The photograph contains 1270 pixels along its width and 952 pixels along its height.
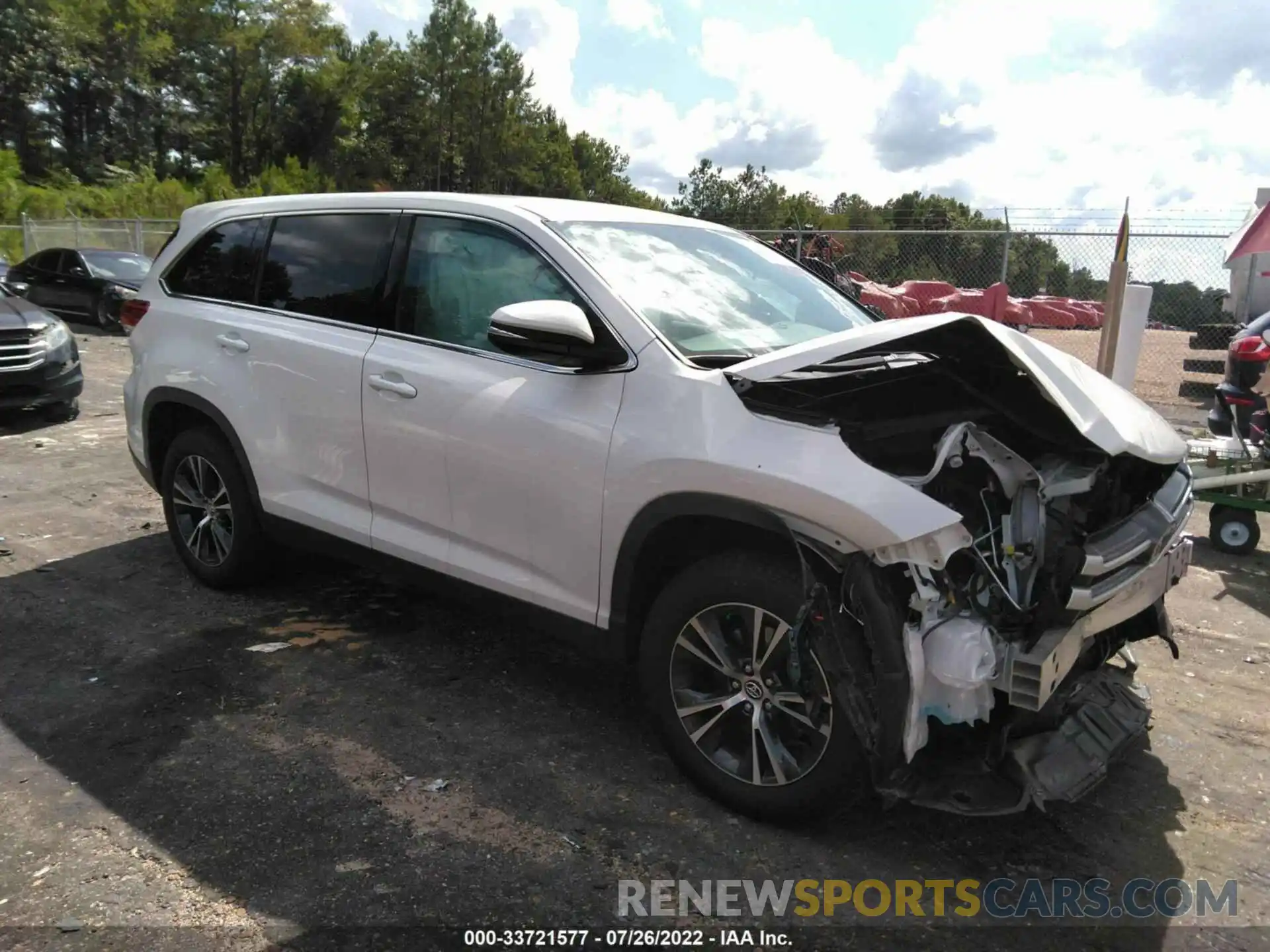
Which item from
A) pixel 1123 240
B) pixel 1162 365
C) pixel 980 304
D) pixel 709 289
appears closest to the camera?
pixel 709 289

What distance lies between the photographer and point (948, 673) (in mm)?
2486

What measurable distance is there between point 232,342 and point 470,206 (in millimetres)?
1464

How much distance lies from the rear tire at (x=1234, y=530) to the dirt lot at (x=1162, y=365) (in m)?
5.13

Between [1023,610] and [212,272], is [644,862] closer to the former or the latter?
[1023,610]

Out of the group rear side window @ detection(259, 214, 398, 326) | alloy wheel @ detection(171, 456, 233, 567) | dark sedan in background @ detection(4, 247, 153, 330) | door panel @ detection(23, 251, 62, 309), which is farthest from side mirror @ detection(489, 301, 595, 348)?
door panel @ detection(23, 251, 62, 309)

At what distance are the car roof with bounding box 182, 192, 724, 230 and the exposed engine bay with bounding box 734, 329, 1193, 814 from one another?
127 cm

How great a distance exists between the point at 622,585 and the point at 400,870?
1070 millimetres

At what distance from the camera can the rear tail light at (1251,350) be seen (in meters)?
6.39

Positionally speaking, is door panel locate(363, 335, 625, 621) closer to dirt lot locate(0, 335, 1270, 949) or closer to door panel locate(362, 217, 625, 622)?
door panel locate(362, 217, 625, 622)

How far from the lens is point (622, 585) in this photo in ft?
10.0

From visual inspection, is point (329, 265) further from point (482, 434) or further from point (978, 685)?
point (978, 685)

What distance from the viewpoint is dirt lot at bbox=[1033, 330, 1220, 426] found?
11.1 metres

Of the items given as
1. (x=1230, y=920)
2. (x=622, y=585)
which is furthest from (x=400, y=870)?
(x=1230, y=920)

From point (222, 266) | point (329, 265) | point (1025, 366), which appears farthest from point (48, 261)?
point (1025, 366)
